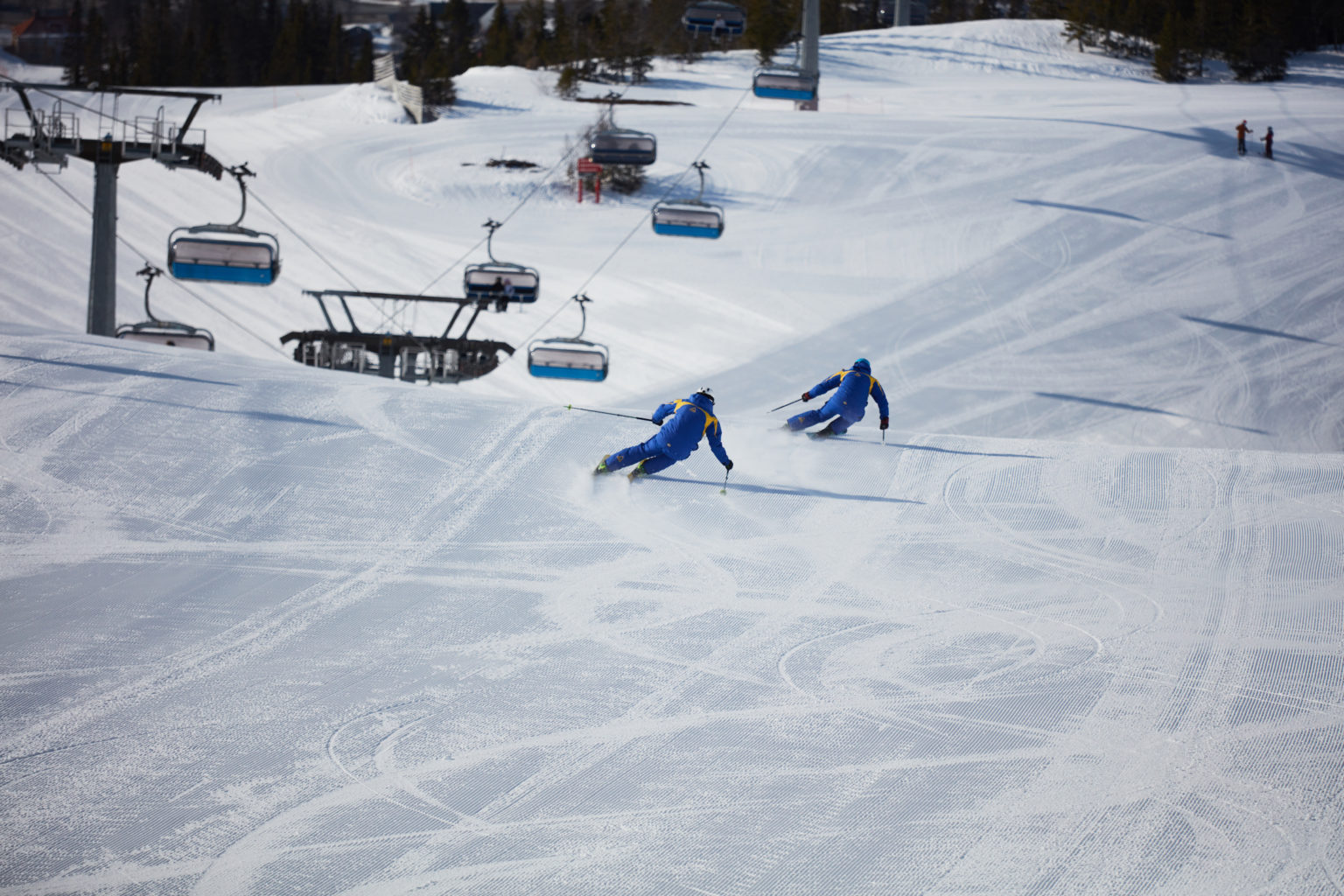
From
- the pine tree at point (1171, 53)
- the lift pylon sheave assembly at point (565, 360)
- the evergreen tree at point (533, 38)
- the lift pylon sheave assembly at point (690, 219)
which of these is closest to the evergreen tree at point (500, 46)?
the evergreen tree at point (533, 38)

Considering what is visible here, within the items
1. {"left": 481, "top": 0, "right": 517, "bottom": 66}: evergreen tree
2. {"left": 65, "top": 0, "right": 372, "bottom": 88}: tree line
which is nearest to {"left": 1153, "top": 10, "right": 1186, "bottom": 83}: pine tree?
{"left": 481, "top": 0, "right": 517, "bottom": 66}: evergreen tree

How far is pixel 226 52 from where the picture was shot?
59.5 metres

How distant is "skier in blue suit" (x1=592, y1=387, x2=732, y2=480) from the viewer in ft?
27.4

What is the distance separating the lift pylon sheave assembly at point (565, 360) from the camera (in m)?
15.0

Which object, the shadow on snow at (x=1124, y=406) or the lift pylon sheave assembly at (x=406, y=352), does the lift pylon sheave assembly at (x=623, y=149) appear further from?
the shadow on snow at (x=1124, y=406)

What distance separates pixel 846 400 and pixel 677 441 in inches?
82.8

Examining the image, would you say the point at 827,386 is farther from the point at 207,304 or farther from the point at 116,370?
the point at 207,304

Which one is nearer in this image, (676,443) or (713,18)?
(676,443)

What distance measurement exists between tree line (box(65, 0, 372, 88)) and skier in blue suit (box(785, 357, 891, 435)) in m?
44.7

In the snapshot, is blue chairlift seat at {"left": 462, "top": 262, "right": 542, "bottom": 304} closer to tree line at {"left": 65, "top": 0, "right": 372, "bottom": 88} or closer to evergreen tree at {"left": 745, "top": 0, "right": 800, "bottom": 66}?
evergreen tree at {"left": 745, "top": 0, "right": 800, "bottom": 66}

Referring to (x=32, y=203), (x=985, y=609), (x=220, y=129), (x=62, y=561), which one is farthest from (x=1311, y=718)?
(x=220, y=129)

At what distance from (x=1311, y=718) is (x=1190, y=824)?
4.01 feet

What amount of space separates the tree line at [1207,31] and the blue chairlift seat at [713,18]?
75.4 feet

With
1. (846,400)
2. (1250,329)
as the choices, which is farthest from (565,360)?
(1250,329)
